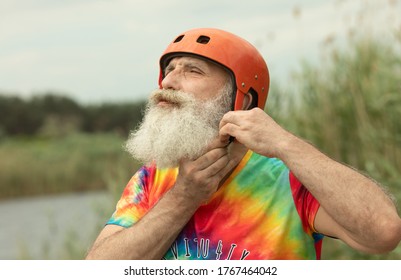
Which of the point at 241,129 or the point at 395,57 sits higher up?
the point at 241,129

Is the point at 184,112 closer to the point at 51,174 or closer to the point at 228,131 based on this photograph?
the point at 228,131

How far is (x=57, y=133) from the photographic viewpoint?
4103cm

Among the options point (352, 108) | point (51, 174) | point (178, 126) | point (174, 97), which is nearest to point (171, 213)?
point (178, 126)

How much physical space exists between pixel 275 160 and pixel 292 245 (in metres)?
0.38

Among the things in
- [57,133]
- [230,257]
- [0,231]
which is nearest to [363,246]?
[230,257]

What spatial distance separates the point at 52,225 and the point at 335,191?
667 cm

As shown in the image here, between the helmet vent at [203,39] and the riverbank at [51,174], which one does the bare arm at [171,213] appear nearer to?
the helmet vent at [203,39]

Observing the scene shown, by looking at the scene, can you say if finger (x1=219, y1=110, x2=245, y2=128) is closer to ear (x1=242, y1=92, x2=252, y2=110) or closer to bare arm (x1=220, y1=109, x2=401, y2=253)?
bare arm (x1=220, y1=109, x2=401, y2=253)

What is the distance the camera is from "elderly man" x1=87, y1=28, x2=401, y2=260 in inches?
104

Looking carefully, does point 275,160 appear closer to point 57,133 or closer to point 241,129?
point 241,129

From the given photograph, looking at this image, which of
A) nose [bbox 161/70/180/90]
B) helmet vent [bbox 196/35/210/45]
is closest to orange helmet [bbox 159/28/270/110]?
helmet vent [bbox 196/35/210/45]

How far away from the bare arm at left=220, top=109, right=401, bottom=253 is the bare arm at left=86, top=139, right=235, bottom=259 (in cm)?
19
